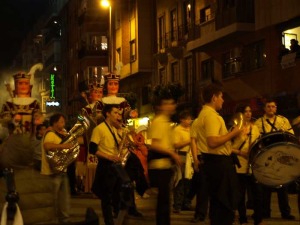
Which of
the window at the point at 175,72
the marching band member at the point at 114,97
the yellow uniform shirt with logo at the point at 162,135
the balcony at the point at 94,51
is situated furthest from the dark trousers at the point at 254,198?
the balcony at the point at 94,51

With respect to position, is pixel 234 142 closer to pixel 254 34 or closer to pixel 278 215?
pixel 278 215

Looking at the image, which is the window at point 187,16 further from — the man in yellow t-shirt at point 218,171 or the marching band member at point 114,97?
the man in yellow t-shirt at point 218,171

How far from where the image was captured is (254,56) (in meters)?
30.6

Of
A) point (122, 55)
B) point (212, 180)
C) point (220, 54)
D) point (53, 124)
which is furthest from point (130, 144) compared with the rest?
point (122, 55)

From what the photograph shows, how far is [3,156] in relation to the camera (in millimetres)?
5523

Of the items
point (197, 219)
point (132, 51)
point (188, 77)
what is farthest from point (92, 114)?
point (132, 51)

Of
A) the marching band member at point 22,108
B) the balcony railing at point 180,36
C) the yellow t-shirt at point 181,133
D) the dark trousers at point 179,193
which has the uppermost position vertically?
the balcony railing at point 180,36

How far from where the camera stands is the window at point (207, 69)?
35547 millimetres

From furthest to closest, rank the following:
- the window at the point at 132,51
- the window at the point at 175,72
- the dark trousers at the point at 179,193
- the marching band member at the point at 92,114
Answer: the window at the point at 132,51 < the window at the point at 175,72 < the marching band member at the point at 92,114 < the dark trousers at the point at 179,193

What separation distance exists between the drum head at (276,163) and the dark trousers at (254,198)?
1.07 feet

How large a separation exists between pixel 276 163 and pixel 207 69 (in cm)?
2574

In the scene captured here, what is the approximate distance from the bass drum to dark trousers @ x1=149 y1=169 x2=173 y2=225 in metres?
1.95

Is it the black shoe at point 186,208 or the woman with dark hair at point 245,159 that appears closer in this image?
the woman with dark hair at point 245,159

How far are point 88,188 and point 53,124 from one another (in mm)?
6779
